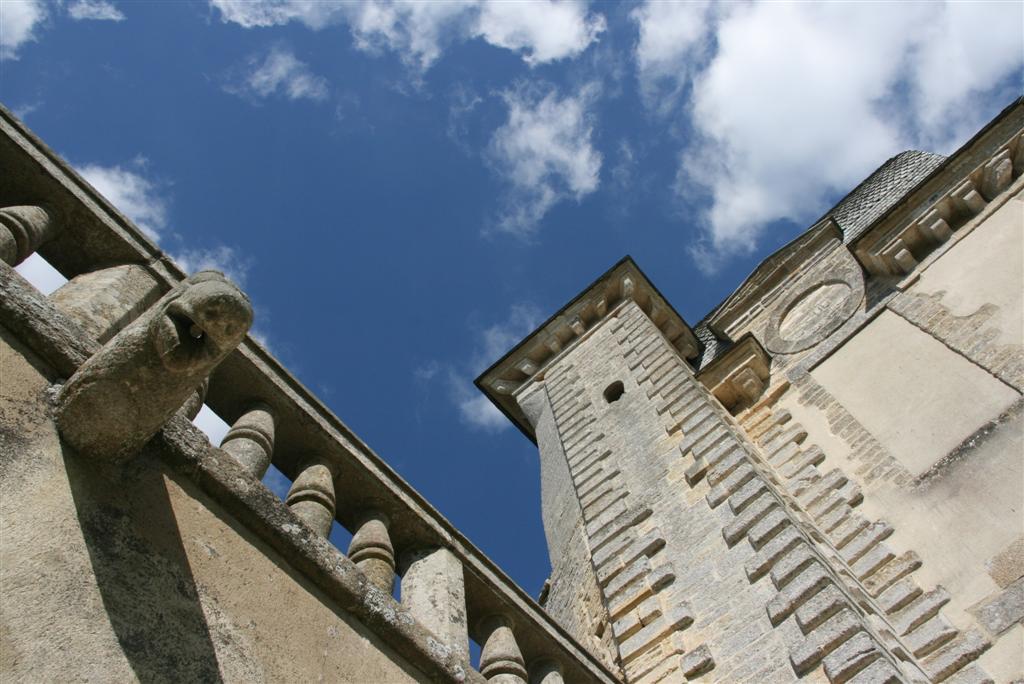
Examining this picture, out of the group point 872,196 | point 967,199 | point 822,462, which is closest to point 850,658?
point 822,462

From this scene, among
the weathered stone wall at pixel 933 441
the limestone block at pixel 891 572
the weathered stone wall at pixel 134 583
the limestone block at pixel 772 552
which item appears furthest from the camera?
the limestone block at pixel 891 572

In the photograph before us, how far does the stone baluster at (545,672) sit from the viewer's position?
4.54 metres

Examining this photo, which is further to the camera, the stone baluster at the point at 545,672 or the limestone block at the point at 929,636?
the limestone block at the point at 929,636

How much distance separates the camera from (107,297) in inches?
159

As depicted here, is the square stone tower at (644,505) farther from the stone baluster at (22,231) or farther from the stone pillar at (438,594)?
the stone baluster at (22,231)

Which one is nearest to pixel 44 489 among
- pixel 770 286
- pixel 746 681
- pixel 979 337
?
pixel 746 681

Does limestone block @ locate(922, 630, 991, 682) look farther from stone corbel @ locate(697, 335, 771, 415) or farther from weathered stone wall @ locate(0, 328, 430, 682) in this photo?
stone corbel @ locate(697, 335, 771, 415)

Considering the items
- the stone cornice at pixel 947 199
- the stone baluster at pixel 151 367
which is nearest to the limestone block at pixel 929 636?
the stone baluster at pixel 151 367

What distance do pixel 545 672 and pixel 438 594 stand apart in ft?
2.76

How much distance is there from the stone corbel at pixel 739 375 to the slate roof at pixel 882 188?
338 cm

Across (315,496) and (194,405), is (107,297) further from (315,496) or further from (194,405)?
(315,496)

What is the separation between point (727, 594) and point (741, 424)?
17.4 ft

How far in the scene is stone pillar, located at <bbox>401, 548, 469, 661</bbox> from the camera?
399 centimetres

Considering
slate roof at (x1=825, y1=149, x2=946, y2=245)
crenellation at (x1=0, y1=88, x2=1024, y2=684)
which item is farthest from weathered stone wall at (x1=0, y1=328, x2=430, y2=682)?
slate roof at (x1=825, y1=149, x2=946, y2=245)
